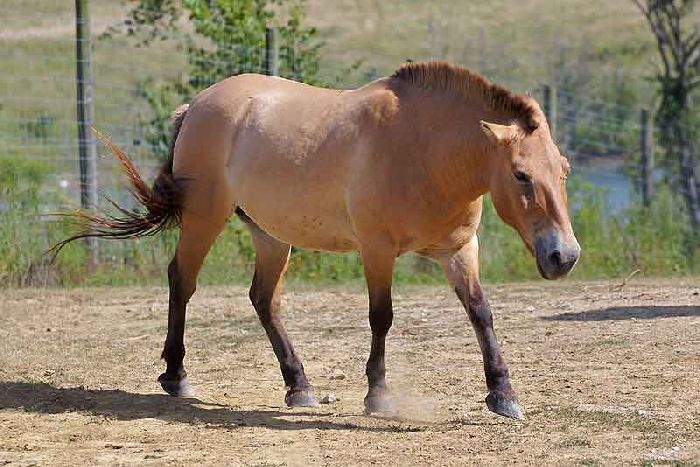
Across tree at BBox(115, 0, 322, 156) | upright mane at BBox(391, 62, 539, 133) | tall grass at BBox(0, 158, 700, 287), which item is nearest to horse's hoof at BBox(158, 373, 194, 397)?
upright mane at BBox(391, 62, 539, 133)

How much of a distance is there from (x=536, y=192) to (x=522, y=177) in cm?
11

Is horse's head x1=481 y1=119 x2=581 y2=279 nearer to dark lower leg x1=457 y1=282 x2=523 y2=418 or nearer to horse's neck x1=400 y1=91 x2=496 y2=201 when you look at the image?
horse's neck x1=400 y1=91 x2=496 y2=201

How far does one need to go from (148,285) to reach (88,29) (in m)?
2.46

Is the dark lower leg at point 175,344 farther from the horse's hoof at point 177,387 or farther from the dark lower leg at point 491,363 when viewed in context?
the dark lower leg at point 491,363

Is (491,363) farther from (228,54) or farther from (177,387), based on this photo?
(228,54)

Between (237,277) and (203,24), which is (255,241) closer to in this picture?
(237,277)

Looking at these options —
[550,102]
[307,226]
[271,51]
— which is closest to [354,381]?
[307,226]

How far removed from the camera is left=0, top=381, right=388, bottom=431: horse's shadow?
6.66 meters

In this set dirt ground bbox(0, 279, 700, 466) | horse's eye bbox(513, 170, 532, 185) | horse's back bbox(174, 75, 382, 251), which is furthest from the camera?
horse's back bbox(174, 75, 382, 251)

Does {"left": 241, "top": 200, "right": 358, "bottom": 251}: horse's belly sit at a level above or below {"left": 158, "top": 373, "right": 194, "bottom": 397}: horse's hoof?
above

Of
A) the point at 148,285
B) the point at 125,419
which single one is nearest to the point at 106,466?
the point at 125,419

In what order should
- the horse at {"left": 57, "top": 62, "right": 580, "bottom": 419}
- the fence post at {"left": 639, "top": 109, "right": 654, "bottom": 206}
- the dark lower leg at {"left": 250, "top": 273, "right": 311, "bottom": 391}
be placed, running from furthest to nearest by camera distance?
the fence post at {"left": 639, "top": 109, "right": 654, "bottom": 206}, the dark lower leg at {"left": 250, "top": 273, "right": 311, "bottom": 391}, the horse at {"left": 57, "top": 62, "right": 580, "bottom": 419}

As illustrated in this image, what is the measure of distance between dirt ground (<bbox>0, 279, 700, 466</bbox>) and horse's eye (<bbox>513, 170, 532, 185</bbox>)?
1150 mm

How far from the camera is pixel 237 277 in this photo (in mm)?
12469
